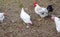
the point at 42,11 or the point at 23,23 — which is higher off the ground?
the point at 42,11

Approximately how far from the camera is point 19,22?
4801mm

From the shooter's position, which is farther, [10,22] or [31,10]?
[31,10]

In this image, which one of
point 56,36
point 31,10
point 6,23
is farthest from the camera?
point 31,10

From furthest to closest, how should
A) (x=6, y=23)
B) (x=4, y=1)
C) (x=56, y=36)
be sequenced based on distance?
(x=4, y=1)
(x=6, y=23)
(x=56, y=36)

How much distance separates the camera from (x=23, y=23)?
4.75 meters

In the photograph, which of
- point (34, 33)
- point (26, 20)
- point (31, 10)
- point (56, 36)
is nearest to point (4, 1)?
point (31, 10)

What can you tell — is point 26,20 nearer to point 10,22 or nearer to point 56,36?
point 10,22

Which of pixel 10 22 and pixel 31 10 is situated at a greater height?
pixel 31 10

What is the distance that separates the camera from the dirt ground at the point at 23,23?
4.44 metres

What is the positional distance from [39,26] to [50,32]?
35cm

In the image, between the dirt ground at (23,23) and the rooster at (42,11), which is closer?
the dirt ground at (23,23)

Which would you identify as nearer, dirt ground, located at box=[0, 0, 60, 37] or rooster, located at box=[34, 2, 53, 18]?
dirt ground, located at box=[0, 0, 60, 37]

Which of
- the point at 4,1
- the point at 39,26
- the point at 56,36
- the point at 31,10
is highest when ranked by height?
the point at 4,1

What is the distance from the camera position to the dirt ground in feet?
14.6
